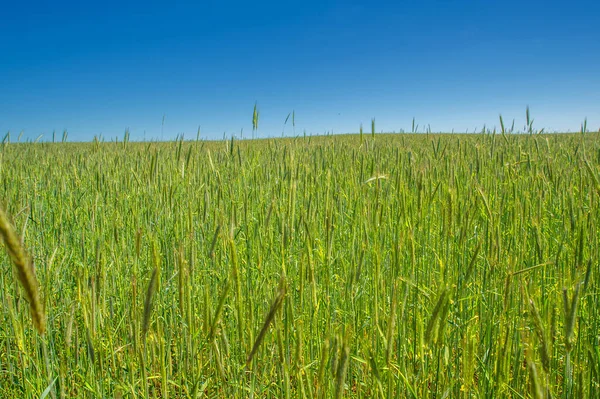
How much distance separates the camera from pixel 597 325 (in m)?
1.13

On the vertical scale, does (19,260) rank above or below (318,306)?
above

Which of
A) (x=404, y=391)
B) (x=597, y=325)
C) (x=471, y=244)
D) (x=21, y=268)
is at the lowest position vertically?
(x=404, y=391)

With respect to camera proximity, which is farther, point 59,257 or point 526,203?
point 59,257

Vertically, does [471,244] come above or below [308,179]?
below

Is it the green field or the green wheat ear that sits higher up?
the green wheat ear

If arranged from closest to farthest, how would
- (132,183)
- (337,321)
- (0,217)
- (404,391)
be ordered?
1. (0,217)
2. (404,391)
3. (337,321)
4. (132,183)

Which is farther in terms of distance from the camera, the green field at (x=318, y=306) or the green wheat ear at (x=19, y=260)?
the green field at (x=318, y=306)

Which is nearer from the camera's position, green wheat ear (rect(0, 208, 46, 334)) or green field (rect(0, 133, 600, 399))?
green wheat ear (rect(0, 208, 46, 334))

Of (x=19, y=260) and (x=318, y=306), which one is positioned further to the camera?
(x=318, y=306)

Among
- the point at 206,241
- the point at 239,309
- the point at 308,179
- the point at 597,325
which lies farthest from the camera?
the point at 308,179

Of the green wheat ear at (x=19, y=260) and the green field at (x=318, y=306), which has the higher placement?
the green wheat ear at (x=19, y=260)

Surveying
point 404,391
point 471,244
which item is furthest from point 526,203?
point 404,391

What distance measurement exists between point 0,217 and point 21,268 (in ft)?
0.19

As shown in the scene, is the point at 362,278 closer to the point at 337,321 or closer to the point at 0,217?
the point at 337,321
